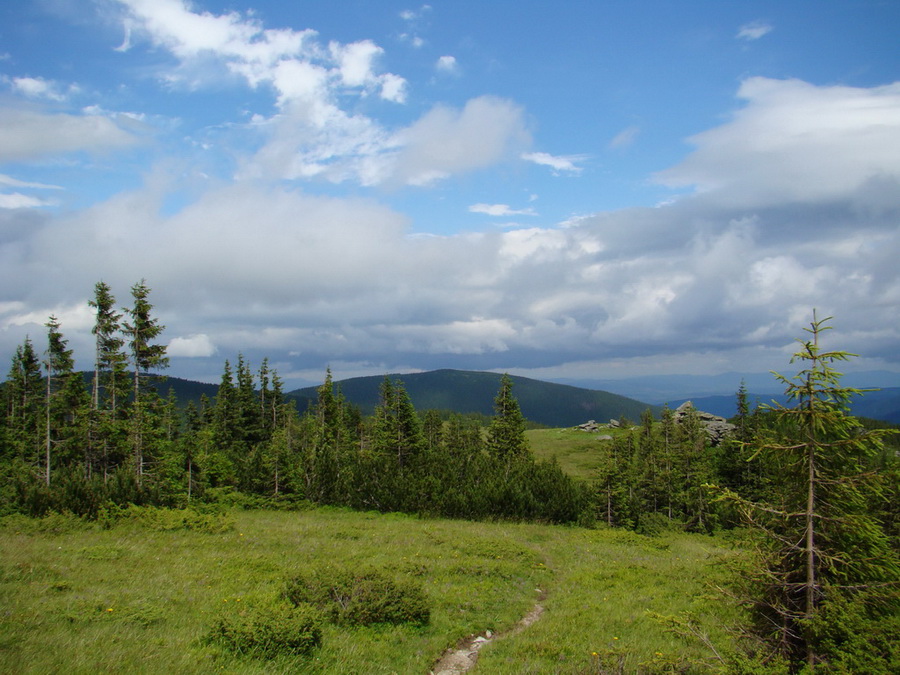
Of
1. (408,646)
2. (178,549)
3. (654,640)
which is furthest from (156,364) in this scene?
(654,640)

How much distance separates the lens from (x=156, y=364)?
34.6 metres

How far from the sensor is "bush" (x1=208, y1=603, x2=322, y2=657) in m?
10.4

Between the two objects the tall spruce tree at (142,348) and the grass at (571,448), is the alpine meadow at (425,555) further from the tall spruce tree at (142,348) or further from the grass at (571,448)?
the grass at (571,448)

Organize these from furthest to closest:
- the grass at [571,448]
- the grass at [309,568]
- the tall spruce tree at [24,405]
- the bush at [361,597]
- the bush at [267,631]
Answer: the grass at [571,448], the tall spruce tree at [24,405], the bush at [361,597], the bush at [267,631], the grass at [309,568]

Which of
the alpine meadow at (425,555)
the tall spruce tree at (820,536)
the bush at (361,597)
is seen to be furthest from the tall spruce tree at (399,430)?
the tall spruce tree at (820,536)

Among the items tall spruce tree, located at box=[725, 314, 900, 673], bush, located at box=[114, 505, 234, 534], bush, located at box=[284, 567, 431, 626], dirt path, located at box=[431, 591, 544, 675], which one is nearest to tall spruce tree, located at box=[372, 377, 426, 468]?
bush, located at box=[114, 505, 234, 534]

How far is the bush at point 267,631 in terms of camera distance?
10.4 m

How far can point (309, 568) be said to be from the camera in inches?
717

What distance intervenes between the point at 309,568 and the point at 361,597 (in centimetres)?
465

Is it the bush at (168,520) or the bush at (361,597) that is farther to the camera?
the bush at (168,520)

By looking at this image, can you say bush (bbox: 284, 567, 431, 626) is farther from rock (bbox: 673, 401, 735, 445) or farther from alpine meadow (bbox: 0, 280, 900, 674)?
rock (bbox: 673, 401, 735, 445)

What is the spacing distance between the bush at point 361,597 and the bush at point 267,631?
7.21 ft

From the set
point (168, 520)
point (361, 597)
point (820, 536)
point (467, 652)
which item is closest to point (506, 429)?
point (168, 520)

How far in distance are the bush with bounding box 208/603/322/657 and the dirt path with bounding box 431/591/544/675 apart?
11.0 ft
